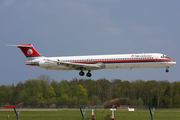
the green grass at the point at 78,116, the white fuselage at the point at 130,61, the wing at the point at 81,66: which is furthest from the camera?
the wing at the point at 81,66

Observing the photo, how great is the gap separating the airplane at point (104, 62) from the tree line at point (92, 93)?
17027mm

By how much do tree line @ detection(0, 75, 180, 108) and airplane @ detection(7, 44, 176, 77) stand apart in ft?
55.9

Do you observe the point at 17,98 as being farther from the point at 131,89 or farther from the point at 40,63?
the point at 131,89

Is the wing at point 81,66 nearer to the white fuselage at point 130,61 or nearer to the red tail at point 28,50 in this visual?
the white fuselage at point 130,61

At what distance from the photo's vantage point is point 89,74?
4775cm

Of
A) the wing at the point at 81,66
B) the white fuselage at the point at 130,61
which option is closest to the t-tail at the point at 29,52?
the wing at the point at 81,66

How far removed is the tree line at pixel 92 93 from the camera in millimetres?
61969

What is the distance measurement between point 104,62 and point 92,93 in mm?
29573

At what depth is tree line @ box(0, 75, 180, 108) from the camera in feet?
203

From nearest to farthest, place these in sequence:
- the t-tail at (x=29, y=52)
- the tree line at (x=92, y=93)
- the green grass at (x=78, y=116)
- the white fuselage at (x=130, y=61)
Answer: the green grass at (x=78, y=116) → the white fuselage at (x=130, y=61) → the t-tail at (x=29, y=52) → the tree line at (x=92, y=93)

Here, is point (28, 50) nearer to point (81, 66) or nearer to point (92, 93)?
point (81, 66)

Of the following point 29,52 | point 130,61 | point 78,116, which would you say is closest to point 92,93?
point 29,52

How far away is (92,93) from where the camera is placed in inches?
2867

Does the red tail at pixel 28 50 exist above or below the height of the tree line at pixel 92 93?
above
